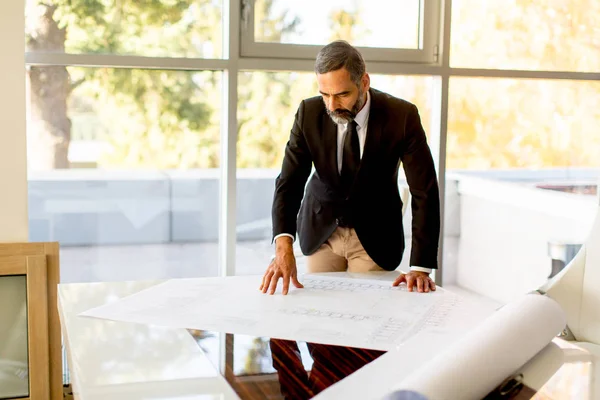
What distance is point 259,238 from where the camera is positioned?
13.2ft

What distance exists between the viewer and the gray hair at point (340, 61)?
2311mm

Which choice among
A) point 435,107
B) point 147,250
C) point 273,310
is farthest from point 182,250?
point 273,310

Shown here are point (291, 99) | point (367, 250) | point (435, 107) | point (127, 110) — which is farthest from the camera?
point (435, 107)

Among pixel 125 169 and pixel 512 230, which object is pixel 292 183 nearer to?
pixel 125 169

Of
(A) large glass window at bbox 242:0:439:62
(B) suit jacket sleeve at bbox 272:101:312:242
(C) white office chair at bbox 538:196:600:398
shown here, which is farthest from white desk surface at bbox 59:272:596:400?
(A) large glass window at bbox 242:0:439:62

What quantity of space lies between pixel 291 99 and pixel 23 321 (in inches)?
66.1

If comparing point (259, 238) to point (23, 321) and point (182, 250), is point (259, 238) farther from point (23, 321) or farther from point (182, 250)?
point (23, 321)

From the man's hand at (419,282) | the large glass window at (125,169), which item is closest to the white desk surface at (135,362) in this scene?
the man's hand at (419,282)

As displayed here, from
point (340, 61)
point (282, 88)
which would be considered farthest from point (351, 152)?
point (282, 88)

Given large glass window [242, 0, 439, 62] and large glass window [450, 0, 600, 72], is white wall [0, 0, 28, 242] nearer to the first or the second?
large glass window [242, 0, 439, 62]

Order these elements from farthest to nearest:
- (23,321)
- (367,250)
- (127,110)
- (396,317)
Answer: (127,110)
(23,321)
(367,250)
(396,317)

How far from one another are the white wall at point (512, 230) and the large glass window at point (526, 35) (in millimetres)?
697

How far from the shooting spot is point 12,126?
10.8 feet

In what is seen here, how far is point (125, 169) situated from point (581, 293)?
2240 millimetres
